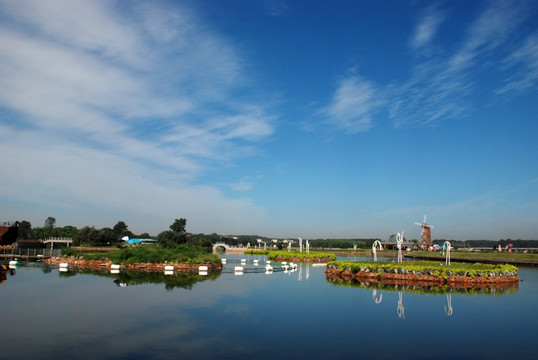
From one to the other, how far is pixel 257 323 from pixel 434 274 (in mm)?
20654

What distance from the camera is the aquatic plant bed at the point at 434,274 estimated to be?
104 ft

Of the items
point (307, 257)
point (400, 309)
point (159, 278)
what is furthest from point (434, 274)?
point (307, 257)

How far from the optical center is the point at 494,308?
21453 millimetres

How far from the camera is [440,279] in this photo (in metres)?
32.0

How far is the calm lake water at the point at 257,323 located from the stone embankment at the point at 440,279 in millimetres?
3673

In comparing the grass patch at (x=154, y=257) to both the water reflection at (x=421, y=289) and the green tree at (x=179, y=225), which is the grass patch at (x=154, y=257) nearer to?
the water reflection at (x=421, y=289)

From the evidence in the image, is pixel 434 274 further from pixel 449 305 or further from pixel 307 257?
pixel 307 257

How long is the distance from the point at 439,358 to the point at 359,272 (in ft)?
73.8

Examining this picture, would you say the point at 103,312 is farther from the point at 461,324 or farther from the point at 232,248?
the point at 232,248

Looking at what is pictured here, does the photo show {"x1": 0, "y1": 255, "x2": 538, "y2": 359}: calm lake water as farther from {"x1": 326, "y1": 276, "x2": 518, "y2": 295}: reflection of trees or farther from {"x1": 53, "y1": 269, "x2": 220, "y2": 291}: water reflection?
{"x1": 326, "y1": 276, "x2": 518, "y2": 295}: reflection of trees

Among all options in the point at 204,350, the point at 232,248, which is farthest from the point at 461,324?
the point at 232,248

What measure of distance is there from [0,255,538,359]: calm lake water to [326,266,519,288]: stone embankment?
3673 millimetres

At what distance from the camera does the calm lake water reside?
13.1 meters

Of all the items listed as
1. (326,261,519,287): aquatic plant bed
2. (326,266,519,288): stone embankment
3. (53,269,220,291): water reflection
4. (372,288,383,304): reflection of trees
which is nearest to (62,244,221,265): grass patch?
(53,269,220,291): water reflection
